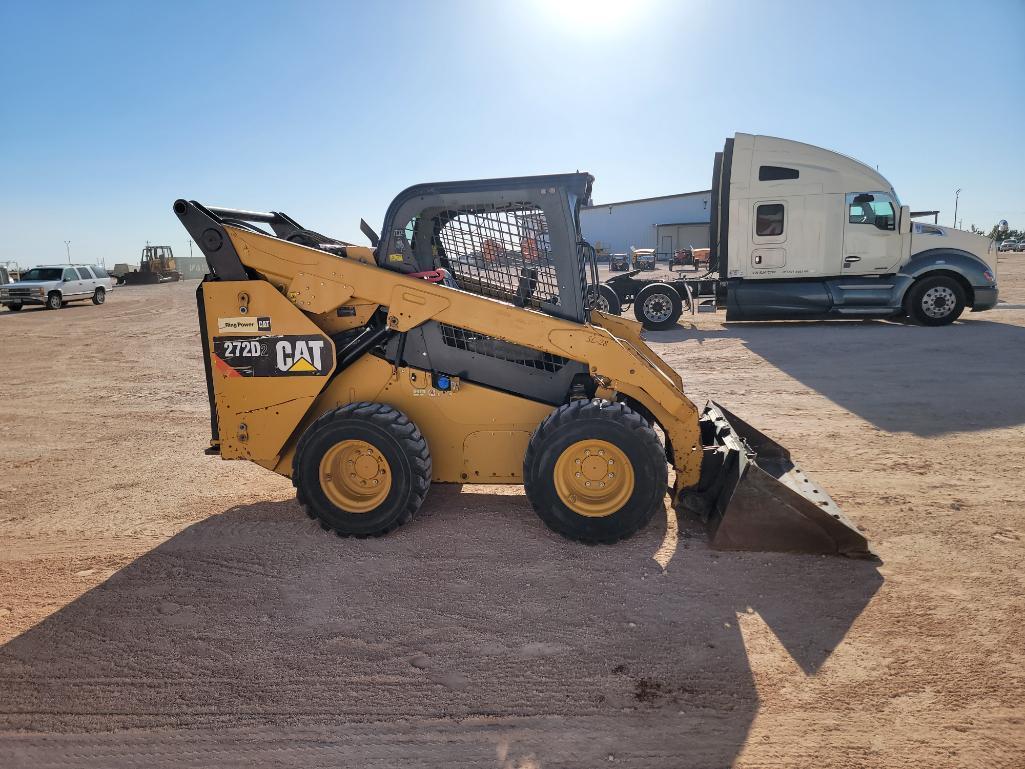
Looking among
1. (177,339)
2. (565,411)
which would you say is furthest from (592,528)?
(177,339)

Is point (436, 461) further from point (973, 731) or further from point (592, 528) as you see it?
point (973, 731)

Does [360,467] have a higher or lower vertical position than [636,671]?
higher

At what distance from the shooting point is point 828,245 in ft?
43.6

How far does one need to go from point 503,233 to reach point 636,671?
2.79m

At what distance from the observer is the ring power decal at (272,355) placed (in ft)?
14.0

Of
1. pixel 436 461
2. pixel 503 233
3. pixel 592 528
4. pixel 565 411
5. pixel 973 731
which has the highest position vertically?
pixel 503 233

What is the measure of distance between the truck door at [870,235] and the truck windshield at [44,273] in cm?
2765

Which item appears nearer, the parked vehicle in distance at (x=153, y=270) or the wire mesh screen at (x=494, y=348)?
the wire mesh screen at (x=494, y=348)

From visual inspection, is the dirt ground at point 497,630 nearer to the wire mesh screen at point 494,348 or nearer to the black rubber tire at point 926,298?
the wire mesh screen at point 494,348

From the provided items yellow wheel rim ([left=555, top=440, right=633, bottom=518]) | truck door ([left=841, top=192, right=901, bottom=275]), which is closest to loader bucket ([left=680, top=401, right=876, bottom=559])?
yellow wheel rim ([left=555, top=440, right=633, bottom=518])

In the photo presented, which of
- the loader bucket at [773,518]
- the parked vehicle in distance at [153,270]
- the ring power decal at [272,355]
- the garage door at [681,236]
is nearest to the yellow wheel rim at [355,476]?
the ring power decal at [272,355]

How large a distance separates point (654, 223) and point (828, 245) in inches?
1743

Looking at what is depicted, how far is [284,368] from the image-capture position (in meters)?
4.32

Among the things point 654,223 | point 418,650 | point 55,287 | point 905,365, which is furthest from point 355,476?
point 654,223
